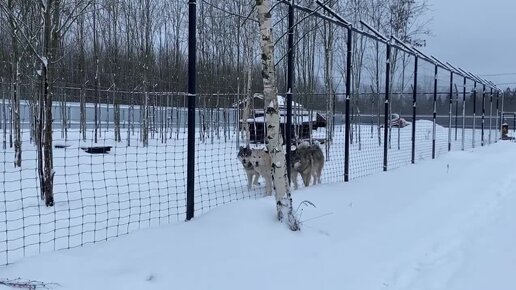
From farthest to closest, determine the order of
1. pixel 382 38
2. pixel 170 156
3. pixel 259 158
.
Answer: pixel 170 156 → pixel 382 38 → pixel 259 158

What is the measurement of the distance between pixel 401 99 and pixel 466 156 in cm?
669

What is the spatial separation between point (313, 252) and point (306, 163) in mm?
4176

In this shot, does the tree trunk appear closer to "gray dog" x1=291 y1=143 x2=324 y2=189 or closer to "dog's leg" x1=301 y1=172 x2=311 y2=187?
"gray dog" x1=291 y1=143 x2=324 y2=189

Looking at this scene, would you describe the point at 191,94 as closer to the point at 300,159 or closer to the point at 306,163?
the point at 300,159

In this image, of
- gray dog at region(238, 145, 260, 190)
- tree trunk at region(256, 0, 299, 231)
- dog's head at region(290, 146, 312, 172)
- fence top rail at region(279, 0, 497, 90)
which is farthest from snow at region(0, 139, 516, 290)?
fence top rail at region(279, 0, 497, 90)

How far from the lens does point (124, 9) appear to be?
18.6 meters

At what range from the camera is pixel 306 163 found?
8898 millimetres

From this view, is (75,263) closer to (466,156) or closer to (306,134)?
(466,156)

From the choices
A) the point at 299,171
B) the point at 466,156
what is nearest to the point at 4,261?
the point at 299,171

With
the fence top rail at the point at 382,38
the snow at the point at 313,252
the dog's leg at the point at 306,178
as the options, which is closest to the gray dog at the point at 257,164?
the dog's leg at the point at 306,178

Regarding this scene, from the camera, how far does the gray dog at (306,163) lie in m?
8.74

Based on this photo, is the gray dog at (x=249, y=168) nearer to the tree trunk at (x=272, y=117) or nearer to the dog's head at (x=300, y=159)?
the dog's head at (x=300, y=159)

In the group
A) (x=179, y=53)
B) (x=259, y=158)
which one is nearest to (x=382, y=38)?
(x=259, y=158)

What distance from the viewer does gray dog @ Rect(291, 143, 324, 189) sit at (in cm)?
874
